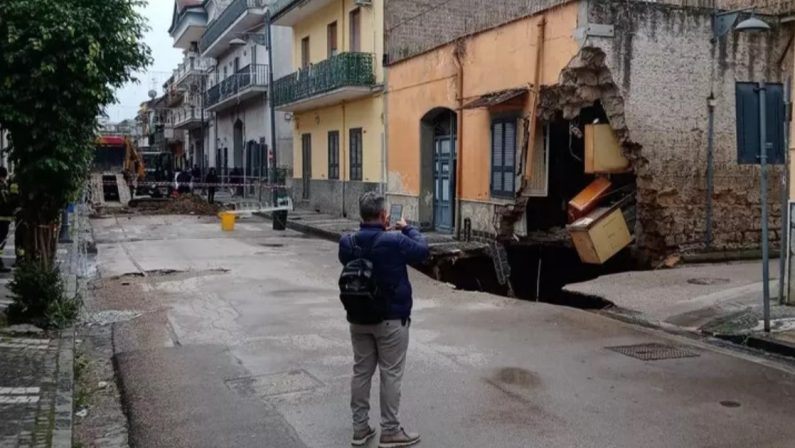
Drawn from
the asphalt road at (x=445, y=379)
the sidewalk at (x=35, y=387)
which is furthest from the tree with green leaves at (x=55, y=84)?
the asphalt road at (x=445, y=379)

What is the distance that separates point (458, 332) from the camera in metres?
9.12

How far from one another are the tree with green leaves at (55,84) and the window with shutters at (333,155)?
17.9m

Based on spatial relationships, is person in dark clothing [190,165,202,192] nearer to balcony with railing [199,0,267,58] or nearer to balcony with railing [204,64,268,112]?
balcony with railing [204,64,268,112]

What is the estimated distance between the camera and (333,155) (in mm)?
27656

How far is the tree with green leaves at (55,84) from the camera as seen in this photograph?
26.9 feet

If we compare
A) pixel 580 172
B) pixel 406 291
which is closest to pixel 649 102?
pixel 580 172

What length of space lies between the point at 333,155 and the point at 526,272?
12794 millimetres

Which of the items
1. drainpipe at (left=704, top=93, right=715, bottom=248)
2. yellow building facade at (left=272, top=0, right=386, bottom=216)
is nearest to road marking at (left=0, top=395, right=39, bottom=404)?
drainpipe at (left=704, top=93, right=715, bottom=248)

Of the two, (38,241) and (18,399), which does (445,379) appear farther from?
(38,241)

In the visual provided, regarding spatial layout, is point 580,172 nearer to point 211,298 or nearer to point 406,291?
point 211,298

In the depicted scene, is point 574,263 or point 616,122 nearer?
point 616,122

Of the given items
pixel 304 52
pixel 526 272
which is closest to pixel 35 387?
pixel 526 272

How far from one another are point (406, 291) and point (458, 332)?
13.1 ft

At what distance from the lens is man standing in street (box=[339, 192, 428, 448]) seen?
16.9ft
